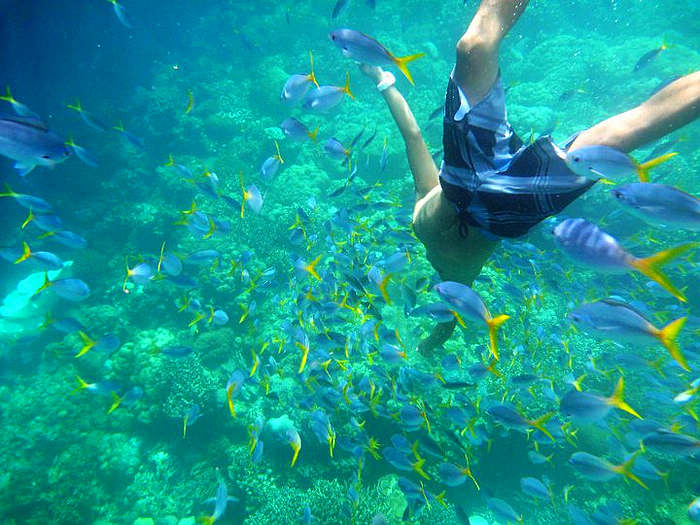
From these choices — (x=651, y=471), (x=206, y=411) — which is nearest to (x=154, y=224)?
(x=206, y=411)

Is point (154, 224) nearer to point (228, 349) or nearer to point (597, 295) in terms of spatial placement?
point (228, 349)

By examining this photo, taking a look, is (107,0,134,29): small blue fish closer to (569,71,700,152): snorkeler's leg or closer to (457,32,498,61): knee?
(457,32,498,61): knee

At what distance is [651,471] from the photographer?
3838mm

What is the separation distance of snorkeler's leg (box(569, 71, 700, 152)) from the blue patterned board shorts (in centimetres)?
24

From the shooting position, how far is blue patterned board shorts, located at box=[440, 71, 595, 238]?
7.41 ft

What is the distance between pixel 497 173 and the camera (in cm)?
235

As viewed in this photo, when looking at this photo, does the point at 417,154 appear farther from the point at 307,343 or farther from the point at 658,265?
the point at 307,343

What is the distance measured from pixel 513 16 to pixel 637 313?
259 cm

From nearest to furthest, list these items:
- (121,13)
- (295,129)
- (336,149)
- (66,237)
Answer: (336,149)
(295,129)
(66,237)
(121,13)

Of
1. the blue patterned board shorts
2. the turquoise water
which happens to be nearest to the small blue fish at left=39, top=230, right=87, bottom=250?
the turquoise water

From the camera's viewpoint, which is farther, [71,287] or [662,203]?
[71,287]

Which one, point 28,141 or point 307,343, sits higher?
point 28,141

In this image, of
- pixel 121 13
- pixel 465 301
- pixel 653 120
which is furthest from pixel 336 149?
pixel 121 13

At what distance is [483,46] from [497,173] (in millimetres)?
897
